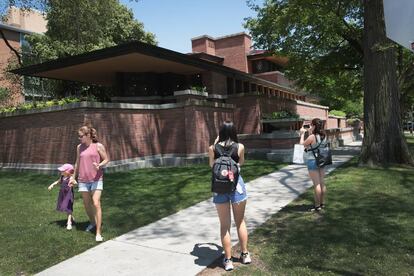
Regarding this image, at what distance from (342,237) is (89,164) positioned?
3.96m

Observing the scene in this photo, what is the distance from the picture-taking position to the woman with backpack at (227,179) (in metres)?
5.07

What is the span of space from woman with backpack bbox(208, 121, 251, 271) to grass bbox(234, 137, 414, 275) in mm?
572

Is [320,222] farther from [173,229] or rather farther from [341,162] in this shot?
[341,162]

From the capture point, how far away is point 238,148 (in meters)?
5.21

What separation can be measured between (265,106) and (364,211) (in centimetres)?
1396

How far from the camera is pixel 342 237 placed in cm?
635

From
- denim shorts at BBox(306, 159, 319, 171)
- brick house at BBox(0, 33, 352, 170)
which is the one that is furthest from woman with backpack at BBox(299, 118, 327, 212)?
brick house at BBox(0, 33, 352, 170)

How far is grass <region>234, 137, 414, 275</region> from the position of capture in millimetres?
5285

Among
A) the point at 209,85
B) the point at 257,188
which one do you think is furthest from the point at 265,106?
the point at 257,188

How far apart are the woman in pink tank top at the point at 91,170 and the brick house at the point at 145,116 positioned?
7.00 meters

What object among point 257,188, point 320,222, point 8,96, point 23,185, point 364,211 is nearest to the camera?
point 320,222

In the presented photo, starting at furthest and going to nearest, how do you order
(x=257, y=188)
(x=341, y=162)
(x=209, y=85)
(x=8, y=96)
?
(x=8, y=96) < (x=209, y=85) < (x=341, y=162) < (x=257, y=188)

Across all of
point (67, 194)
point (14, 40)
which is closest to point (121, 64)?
point (67, 194)

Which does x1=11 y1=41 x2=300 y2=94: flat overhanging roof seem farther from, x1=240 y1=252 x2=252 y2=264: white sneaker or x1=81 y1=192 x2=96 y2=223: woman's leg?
x1=240 y1=252 x2=252 y2=264: white sneaker
